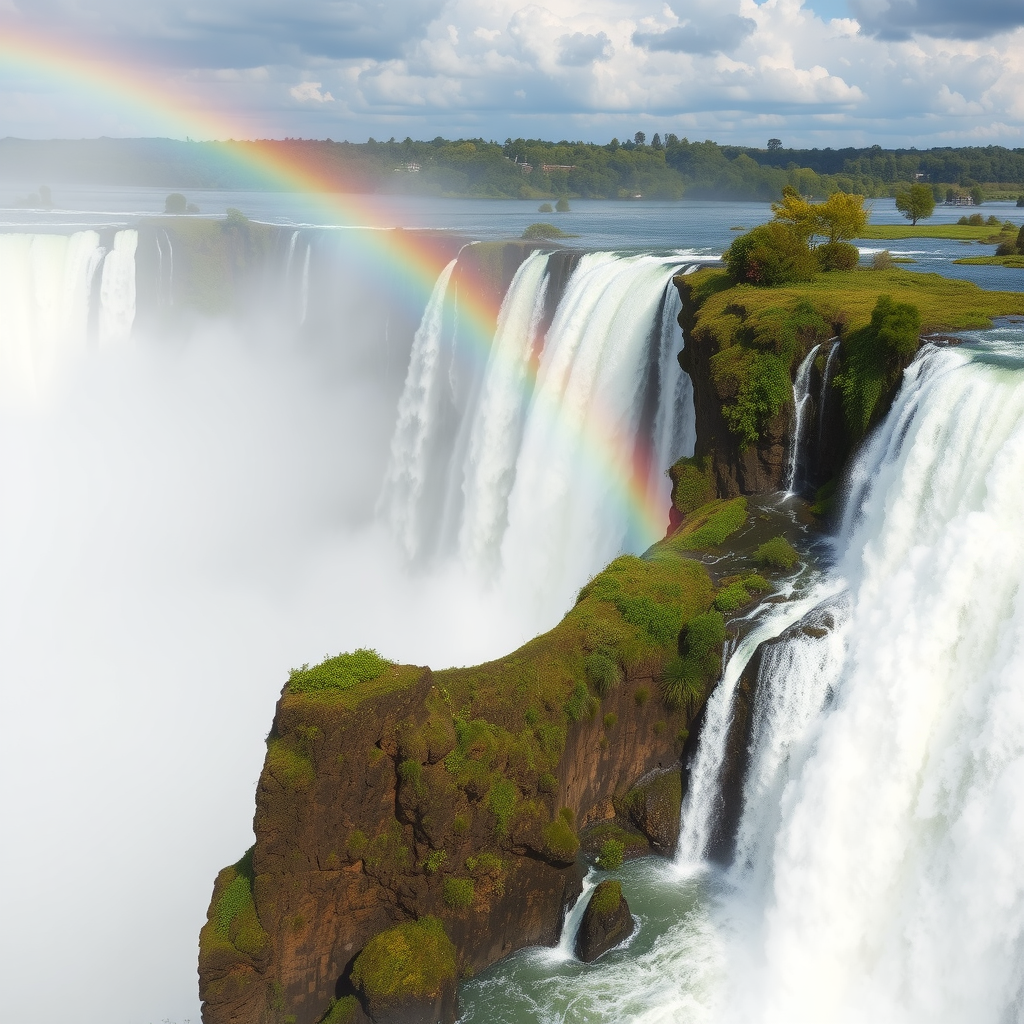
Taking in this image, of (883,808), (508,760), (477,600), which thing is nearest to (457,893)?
(508,760)

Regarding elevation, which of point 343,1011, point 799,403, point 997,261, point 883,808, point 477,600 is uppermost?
point 997,261

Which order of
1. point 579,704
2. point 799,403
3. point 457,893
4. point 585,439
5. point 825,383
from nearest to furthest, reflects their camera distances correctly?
1. point 457,893
2. point 579,704
3. point 825,383
4. point 799,403
5. point 585,439

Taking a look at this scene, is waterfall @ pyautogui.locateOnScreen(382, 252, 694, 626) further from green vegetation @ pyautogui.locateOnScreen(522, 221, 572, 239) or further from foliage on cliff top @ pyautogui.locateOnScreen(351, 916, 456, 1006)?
green vegetation @ pyautogui.locateOnScreen(522, 221, 572, 239)

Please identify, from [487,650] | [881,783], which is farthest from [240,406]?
[881,783]

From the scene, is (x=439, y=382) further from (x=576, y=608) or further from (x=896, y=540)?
(x=896, y=540)

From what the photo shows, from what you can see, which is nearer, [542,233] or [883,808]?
[883,808]

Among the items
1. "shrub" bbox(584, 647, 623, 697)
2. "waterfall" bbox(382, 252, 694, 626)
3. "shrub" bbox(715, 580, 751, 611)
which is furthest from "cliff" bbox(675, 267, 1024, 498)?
"shrub" bbox(584, 647, 623, 697)

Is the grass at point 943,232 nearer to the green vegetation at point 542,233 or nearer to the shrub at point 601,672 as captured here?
the green vegetation at point 542,233

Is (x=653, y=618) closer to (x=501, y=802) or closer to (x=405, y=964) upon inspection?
(x=501, y=802)
